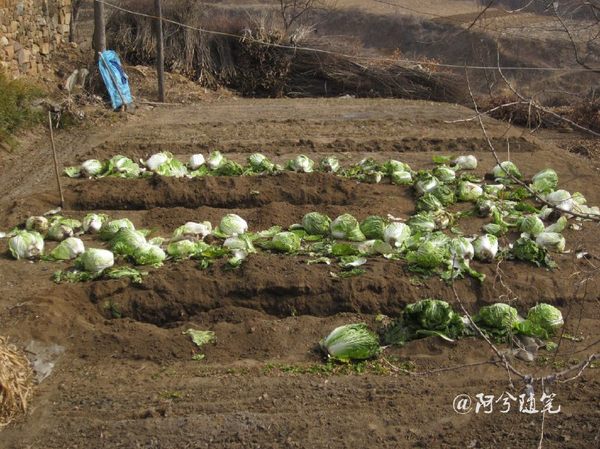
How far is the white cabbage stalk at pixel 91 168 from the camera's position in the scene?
32.4 feet

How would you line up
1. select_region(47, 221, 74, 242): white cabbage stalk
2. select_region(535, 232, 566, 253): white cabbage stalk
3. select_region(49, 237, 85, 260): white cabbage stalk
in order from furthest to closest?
select_region(47, 221, 74, 242): white cabbage stalk → select_region(535, 232, 566, 253): white cabbage stalk → select_region(49, 237, 85, 260): white cabbage stalk

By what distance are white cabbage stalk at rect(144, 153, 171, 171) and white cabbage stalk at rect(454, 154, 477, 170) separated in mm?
3827

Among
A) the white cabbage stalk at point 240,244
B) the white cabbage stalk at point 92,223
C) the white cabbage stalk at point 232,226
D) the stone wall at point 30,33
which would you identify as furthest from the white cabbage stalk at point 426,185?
the stone wall at point 30,33

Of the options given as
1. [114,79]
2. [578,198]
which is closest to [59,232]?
[578,198]

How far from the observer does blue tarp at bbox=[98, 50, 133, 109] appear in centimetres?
1342

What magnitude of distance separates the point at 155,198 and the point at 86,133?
3567 mm

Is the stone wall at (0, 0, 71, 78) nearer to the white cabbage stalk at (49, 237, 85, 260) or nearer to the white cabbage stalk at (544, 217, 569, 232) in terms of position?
the white cabbage stalk at (49, 237, 85, 260)

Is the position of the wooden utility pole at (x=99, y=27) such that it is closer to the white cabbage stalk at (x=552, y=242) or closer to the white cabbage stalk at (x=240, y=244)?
the white cabbage stalk at (x=240, y=244)

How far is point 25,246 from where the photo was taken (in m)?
7.48

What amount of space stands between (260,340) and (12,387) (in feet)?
5.97

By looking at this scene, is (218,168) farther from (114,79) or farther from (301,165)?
(114,79)

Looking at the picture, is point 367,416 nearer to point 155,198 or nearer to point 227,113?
point 155,198

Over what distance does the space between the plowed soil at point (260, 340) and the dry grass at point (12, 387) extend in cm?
8

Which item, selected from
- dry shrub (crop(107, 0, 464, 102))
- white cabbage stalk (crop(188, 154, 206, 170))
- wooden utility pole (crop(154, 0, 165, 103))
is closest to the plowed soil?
white cabbage stalk (crop(188, 154, 206, 170))
